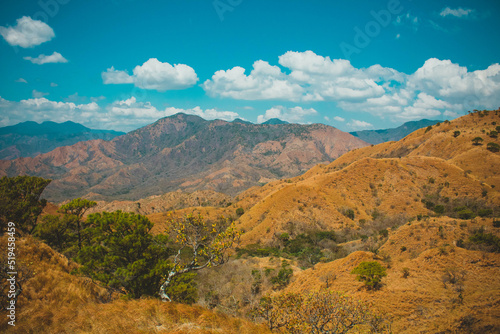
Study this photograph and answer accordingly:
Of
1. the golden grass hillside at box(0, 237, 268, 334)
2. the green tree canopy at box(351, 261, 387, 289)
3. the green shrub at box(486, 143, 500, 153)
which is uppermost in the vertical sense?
the green shrub at box(486, 143, 500, 153)

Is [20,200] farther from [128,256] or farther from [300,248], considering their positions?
[300,248]

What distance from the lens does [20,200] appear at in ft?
74.9

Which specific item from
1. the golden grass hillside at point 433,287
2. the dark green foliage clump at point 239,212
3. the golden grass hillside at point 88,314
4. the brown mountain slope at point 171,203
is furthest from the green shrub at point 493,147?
the brown mountain slope at point 171,203

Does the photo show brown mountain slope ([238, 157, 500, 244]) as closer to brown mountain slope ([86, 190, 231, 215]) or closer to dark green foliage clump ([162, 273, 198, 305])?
dark green foliage clump ([162, 273, 198, 305])

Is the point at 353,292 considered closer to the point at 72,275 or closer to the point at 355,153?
the point at 72,275

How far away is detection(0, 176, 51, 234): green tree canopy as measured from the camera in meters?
21.2

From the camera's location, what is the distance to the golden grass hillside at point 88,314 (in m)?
8.63

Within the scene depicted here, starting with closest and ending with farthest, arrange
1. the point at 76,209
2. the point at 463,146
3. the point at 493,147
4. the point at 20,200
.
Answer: the point at 20,200
the point at 76,209
the point at 493,147
the point at 463,146

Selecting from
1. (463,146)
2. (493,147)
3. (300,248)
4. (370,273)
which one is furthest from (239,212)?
(493,147)

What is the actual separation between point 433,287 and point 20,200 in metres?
34.9

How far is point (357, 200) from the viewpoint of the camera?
191 feet

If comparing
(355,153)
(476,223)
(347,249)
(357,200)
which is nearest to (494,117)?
(355,153)

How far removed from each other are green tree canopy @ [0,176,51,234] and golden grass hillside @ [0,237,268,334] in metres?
11.7

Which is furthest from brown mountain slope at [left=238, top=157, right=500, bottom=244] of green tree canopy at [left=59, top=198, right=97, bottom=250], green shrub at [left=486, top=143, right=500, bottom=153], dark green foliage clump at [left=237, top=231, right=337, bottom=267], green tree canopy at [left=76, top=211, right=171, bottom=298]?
green tree canopy at [left=76, top=211, right=171, bottom=298]
